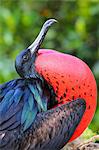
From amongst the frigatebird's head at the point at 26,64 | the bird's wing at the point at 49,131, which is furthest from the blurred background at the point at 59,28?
the bird's wing at the point at 49,131

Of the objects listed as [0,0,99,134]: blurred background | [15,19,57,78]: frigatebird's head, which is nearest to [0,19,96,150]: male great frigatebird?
[15,19,57,78]: frigatebird's head

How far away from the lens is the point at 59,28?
7465 millimetres

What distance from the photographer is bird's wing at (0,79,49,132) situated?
385cm

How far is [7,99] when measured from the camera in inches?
156

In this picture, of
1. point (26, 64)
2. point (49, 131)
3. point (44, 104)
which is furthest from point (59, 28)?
point (49, 131)

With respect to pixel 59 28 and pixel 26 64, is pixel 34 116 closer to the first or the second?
pixel 26 64

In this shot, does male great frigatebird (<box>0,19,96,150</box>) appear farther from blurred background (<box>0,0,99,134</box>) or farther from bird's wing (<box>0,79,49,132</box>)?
blurred background (<box>0,0,99,134</box>)

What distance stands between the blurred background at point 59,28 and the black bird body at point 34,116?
2.56 metres

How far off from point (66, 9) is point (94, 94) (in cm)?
359

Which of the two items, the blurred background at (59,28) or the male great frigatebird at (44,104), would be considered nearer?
the male great frigatebird at (44,104)

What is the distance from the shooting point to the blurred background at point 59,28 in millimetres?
6957

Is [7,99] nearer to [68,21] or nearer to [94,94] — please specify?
[94,94]

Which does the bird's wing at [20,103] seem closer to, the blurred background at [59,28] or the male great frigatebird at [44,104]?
the male great frigatebird at [44,104]

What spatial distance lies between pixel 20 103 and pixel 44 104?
0.44 ft
